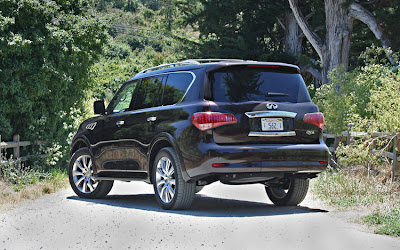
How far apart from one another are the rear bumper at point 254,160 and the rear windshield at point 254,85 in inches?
27.9

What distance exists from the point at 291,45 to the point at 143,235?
88.6 feet

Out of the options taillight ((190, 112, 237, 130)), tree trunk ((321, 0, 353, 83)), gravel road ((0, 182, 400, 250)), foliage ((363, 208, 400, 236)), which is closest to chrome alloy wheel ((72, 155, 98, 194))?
gravel road ((0, 182, 400, 250))

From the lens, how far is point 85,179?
38.8 ft

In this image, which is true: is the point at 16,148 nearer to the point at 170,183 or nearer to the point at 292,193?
the point at 170,183

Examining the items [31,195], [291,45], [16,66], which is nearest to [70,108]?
[16,66]

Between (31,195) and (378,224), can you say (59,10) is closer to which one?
(31,195)

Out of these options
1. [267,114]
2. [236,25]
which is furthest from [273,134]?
[236,25]

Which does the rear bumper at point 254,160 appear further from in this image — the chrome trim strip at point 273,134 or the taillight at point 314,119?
the taillight at point 314,119

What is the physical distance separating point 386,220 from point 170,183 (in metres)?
3.00

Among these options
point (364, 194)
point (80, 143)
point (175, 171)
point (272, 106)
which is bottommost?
point (364, 194)

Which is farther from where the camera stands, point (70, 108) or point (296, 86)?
point (70, 108)

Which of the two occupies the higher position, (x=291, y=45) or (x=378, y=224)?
(x=291, y=45)

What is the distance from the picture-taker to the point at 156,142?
9.56 meters

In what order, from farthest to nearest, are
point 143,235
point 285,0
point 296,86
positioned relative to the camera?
point 285,0
point 296,86
point 143,235
